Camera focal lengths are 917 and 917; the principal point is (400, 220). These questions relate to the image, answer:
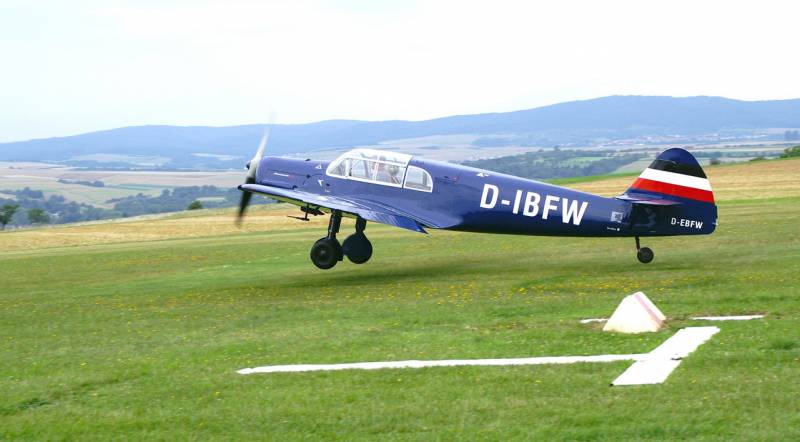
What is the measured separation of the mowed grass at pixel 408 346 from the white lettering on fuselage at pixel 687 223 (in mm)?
732

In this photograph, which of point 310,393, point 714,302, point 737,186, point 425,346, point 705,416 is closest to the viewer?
point 705,416

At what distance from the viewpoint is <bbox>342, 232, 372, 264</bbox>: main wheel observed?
64.9ft

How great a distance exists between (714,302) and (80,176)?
14802 centimetres

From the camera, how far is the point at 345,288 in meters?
16.3

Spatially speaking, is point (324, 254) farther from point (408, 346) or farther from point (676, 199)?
point (408, 346)

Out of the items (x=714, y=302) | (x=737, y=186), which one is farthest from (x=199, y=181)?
(x=714, y=302)

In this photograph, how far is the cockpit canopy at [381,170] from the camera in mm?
18562

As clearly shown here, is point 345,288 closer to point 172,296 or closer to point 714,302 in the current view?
point 172,296

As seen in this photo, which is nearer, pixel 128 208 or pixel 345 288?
pixel 345 288

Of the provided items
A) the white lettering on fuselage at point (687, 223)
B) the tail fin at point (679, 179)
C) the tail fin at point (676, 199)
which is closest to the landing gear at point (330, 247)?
the tail fin at point (676, 199)

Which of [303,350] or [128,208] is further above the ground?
[303,350]

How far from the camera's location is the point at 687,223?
639 inches

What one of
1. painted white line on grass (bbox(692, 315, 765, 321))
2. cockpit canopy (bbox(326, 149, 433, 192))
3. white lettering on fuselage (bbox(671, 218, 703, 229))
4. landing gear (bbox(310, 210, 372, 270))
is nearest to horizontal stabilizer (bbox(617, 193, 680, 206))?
white lettering on fuselage (bbox(671, 218, 703, 229))

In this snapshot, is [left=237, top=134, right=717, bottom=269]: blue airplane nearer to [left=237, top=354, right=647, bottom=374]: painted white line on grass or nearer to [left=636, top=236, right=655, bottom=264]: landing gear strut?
[left=636, top=236, right=655, bottom=264]: landing gear strut
